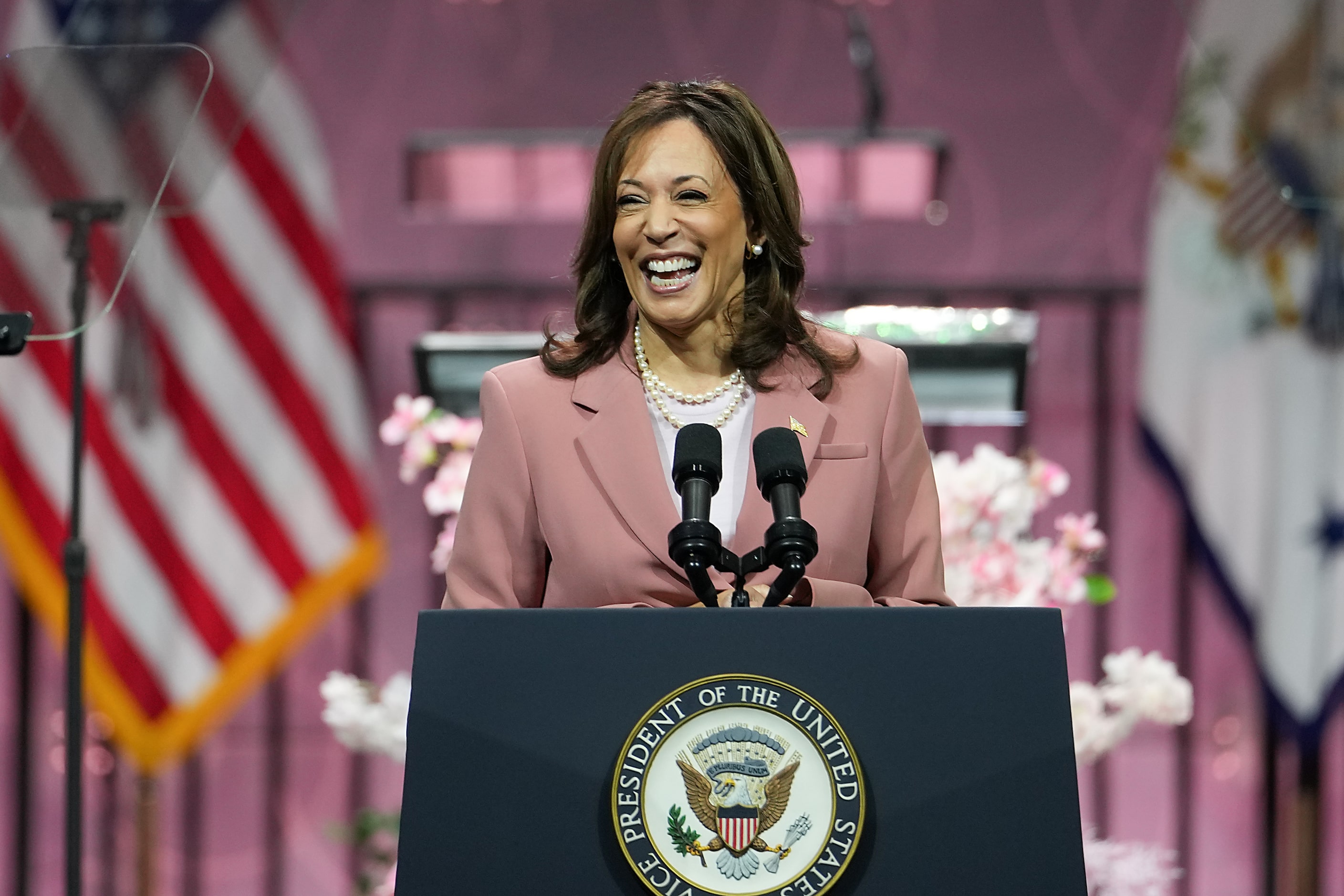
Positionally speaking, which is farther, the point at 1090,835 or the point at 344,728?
the point at 1090,835

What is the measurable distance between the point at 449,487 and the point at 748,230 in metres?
1.03

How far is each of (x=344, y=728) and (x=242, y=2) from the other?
198 cm

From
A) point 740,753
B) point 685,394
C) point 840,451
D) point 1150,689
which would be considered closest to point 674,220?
point 685,394

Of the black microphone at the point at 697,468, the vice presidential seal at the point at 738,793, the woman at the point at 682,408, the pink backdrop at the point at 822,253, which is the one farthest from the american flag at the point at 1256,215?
the vice presidential seal at the point at 738,793

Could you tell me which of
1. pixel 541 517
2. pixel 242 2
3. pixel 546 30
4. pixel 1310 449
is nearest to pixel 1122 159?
pixel 1310 449

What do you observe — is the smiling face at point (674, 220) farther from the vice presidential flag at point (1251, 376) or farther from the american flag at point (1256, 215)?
the american flag at point (1256, 215)

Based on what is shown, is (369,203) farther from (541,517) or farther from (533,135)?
(541,517)

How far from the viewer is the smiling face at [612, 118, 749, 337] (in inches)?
55.2

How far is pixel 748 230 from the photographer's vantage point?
1469 mm

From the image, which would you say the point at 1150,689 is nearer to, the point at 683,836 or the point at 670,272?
the point at 670,272

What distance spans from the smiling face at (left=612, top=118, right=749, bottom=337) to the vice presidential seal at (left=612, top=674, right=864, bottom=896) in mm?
551

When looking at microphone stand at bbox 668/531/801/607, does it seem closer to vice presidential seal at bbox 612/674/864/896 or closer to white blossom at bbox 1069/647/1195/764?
vice presidential seal at bbox 612/674/864/896

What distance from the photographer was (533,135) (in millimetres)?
2830

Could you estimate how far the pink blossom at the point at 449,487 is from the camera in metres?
2.33
